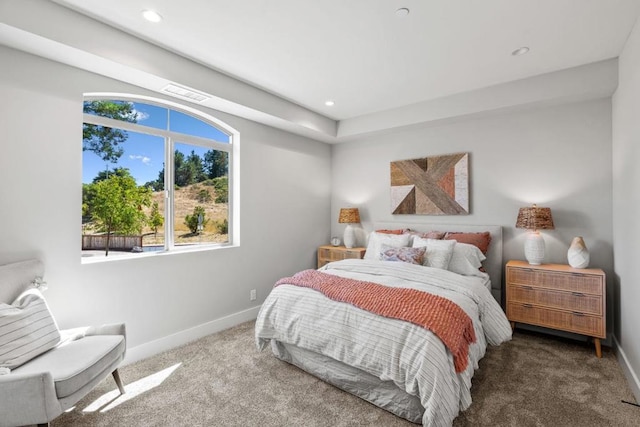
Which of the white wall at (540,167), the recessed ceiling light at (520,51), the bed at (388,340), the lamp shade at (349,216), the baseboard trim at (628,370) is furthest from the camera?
the lamp shade at (349,216)

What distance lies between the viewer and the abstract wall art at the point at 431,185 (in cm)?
388

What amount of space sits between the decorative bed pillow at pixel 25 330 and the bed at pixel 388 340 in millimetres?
1456

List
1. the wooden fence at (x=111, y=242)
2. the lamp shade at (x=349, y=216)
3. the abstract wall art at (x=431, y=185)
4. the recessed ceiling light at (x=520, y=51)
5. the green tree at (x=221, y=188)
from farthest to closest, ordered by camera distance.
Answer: the lamp shade at (x=349, y=216), the abstract wall art at (x=431, y=185), the green tree at (x=221, y=188), the wooden fence at (x=111, y=242), the recessed ceiling light at (x=520, y=51)

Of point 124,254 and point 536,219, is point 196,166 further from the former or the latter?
point 536,219

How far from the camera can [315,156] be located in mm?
4840

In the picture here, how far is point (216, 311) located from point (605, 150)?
14.6 ft

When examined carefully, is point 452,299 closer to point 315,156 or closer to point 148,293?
point 148,293

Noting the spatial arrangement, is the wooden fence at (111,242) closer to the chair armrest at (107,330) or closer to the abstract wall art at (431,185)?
the chair armrest at (107,330)

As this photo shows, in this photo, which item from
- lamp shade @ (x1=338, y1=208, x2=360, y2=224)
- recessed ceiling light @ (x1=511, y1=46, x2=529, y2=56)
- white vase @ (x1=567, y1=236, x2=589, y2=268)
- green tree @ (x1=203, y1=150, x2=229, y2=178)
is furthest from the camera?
lamp shade @ (x1=338, y1=208, x2=360, y2=224)

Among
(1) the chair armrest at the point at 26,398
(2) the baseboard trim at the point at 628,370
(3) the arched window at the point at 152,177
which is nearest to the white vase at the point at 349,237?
(3) the arched window at the point at 152,177

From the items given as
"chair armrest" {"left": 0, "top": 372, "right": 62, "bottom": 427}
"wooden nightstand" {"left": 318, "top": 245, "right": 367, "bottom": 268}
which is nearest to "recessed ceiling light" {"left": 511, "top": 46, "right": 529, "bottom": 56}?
"wooden nightstand" {"left": 318, "top": 245, "right": 367, "bottom": 268}

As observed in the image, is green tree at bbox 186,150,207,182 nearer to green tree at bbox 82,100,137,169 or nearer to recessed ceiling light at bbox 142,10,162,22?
green tree at bbox 82,100,137,169

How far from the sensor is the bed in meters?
1.83

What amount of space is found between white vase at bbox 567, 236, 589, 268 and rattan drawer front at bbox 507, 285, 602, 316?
0.30m
